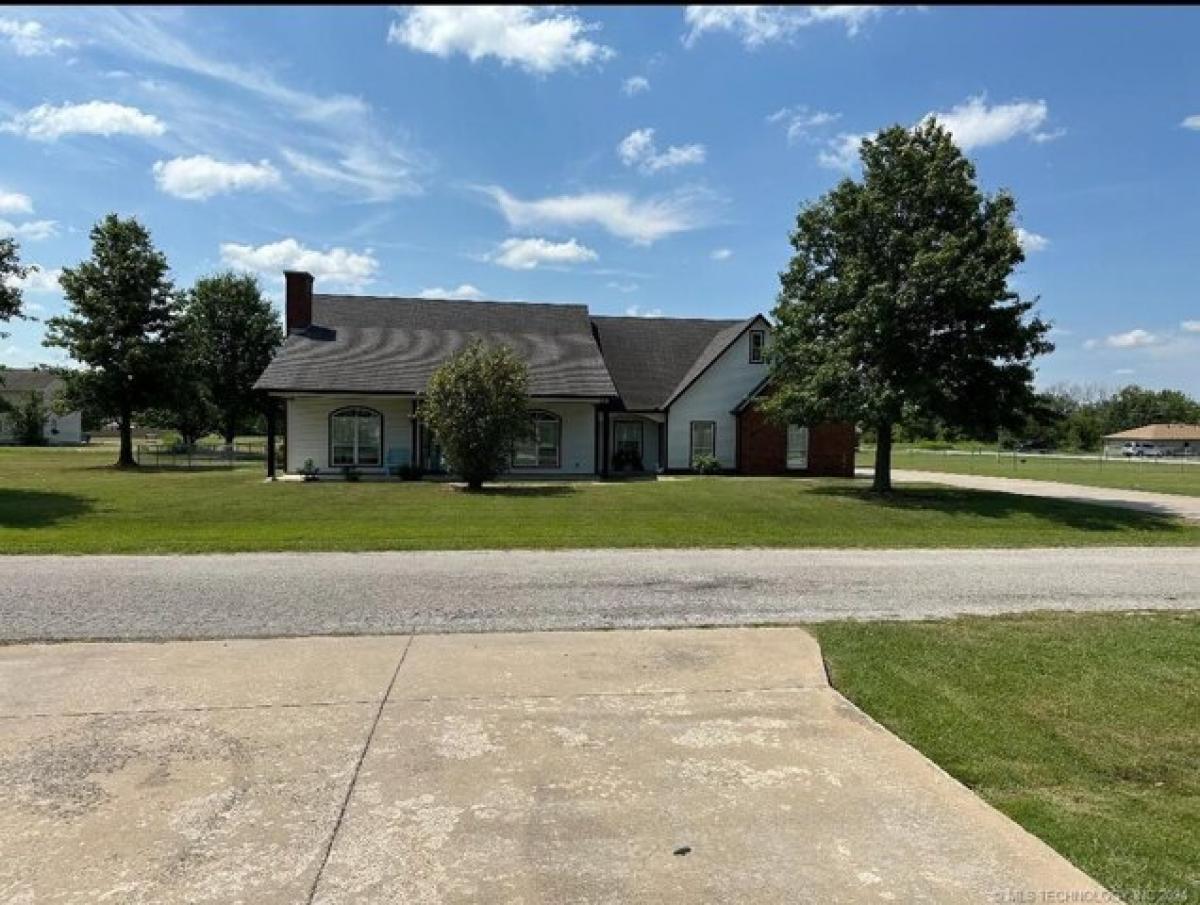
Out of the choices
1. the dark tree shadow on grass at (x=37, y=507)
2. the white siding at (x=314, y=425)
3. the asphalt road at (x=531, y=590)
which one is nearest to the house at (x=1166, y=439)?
the white siding at (x=314, y=425)

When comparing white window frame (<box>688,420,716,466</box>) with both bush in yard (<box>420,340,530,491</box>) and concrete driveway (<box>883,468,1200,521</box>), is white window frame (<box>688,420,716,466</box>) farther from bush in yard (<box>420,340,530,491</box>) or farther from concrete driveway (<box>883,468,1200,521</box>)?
bush in yard (<box>420,340,530,491</box>)

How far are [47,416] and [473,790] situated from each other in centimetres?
A: 8147

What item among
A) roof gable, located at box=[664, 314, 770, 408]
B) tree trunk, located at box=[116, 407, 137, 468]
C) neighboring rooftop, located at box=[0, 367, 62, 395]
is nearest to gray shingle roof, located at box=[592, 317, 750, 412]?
roof gable, located at box=[664, 314, 770, 408]

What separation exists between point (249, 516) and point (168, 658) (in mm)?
11029

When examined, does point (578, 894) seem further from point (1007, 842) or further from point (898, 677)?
point (898, 677)

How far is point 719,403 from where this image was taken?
31344 millimetres

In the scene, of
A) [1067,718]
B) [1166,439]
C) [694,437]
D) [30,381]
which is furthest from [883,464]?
[1166,439]

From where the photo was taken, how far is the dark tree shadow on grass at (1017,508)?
1833cm

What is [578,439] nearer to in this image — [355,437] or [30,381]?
[355,437]

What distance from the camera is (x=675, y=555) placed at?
11922mm

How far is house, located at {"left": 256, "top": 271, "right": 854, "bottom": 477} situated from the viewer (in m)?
27.8

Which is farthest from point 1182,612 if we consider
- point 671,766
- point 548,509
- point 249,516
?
point 249,516

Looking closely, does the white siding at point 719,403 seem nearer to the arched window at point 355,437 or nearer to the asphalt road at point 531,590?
the arched window at point 355,437

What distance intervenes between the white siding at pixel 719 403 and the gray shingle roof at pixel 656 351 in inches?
16.3
